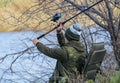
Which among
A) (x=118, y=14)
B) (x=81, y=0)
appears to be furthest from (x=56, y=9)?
(x=118, y=14)

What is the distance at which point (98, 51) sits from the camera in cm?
428

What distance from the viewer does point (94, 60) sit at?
4363 mm

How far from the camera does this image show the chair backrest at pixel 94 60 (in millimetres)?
4293

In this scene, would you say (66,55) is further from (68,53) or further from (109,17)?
(109,17)

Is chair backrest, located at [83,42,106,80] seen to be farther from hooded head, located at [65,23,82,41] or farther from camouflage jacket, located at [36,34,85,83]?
hooded head, located at [65,23,82,41]

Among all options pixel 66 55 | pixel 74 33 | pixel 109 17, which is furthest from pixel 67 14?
pixel 66 55

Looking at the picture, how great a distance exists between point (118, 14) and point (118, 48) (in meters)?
0.82

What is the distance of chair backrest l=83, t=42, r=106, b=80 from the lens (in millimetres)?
4293

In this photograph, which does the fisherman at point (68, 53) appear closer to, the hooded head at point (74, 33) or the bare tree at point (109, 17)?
the hooded head at point (74, 33)

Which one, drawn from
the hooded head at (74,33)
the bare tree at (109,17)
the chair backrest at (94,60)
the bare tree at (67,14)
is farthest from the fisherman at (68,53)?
the bare tree at (67,14)

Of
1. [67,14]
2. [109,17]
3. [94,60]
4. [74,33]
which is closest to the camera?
[94,60]

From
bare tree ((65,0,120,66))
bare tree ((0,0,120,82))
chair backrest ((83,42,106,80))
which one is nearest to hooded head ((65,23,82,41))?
chair backrest ((83,42,106,80))

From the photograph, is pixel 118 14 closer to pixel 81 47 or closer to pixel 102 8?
pixel 102 8

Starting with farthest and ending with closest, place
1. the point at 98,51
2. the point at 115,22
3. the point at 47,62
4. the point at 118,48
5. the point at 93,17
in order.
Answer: the point at 47,62
the point at 93,17
the point at 115,22
the point at 118,48
the point at 98,51
